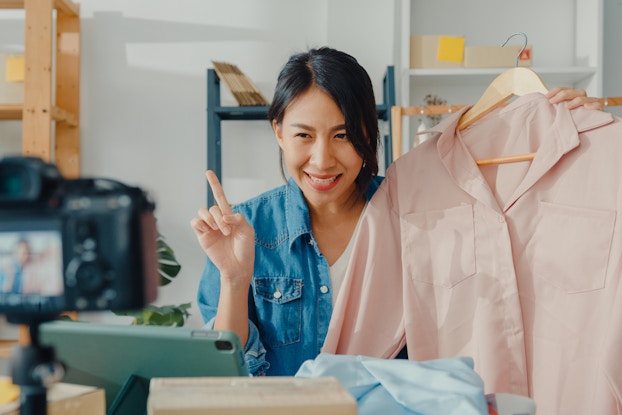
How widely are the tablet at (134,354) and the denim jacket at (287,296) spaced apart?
21.4 inches

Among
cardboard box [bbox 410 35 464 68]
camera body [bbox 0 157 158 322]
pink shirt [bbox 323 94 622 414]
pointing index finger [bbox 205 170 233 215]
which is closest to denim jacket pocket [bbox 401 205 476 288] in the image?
pink shirt [bbox 323 94 622 414]

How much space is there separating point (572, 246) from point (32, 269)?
1017 mm

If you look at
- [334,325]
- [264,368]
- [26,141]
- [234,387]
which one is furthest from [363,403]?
[26,141]

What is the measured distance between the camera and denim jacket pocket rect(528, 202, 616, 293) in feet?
3.83

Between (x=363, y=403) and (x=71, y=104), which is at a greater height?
(x=71, y=104)

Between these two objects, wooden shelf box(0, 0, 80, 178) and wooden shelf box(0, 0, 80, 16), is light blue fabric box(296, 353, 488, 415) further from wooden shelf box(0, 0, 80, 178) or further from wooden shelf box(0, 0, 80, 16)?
wooden shelf box(0, 0, 80, 16)

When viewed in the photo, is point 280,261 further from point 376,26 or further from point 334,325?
point 376,26

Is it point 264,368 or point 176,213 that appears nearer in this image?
point 264,368

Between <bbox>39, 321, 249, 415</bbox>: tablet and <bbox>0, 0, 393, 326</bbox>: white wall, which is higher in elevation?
<bbox>0, 0, 393, 326</bbox>: white wall

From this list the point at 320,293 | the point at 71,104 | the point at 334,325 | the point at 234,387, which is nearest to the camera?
the point at 234,387

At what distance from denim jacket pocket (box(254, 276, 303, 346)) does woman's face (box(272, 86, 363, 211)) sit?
0.20 m

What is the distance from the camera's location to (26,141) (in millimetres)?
2457

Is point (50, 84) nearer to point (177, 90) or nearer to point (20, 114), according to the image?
point (20, 114)

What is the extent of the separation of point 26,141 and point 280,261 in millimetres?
1535
